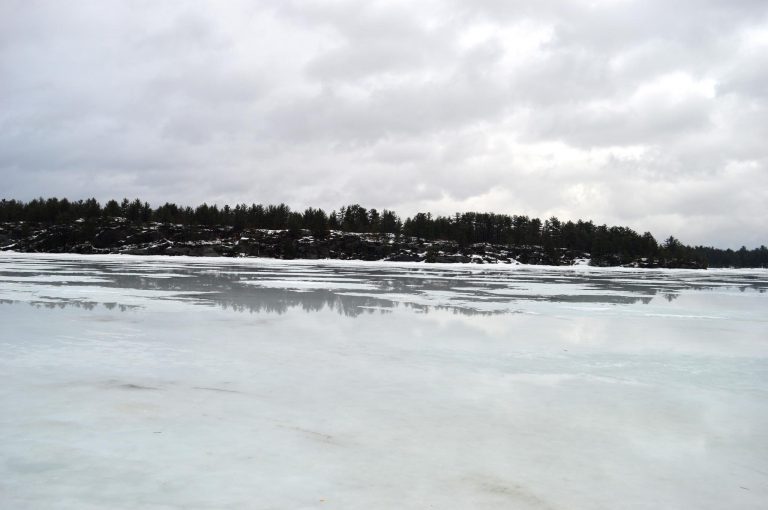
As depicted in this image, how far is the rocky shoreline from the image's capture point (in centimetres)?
9206

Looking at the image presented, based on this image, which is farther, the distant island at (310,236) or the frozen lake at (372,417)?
the distant island at (310,236)

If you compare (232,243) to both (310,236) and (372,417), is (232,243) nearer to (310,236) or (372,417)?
(310,236)

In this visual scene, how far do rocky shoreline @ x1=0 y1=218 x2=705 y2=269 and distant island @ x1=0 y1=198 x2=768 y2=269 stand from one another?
0.18 m

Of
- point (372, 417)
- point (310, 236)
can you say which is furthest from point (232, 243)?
point (372, 417)

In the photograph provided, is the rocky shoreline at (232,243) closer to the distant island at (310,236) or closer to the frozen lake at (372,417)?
the distant island at (310,236)

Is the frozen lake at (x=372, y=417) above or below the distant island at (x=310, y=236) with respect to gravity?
below

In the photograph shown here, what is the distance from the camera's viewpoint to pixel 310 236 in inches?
4008

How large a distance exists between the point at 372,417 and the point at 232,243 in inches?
3706

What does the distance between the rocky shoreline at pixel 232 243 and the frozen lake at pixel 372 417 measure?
83275mm

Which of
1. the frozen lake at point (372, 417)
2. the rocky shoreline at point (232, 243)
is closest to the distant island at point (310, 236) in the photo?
the rocky shoreline at point (232, 243)

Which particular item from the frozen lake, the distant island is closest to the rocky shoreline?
the distant island

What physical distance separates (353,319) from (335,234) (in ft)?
301

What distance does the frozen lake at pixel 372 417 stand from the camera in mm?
3684

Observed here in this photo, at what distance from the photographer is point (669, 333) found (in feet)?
38.3
